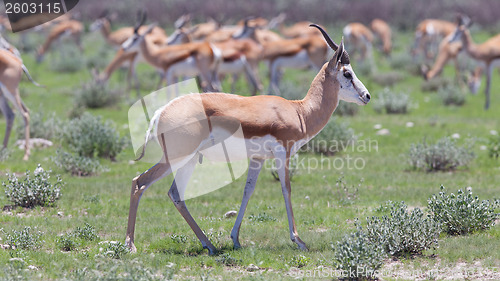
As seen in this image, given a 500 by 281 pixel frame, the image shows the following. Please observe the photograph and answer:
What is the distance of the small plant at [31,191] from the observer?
8.27 meters

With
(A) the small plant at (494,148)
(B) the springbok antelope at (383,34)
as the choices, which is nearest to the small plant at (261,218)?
(A) the small plant at (494,148)

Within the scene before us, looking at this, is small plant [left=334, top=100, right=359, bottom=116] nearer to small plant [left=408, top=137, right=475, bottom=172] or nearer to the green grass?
the green grass

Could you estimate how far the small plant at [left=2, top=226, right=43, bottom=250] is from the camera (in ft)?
21.8

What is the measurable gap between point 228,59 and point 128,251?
1270cm

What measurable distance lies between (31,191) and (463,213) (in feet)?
18.2

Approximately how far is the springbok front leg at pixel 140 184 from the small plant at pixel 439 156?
5.98m

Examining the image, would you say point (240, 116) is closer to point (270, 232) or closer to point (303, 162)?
point (270, 232)

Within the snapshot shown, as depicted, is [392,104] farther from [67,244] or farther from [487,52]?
[67,244]

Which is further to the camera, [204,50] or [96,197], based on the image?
[204,50]

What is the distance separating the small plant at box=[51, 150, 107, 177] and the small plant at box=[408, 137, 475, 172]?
562 cm

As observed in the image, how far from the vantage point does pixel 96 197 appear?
8.93 meters

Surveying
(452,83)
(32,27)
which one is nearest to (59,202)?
(452,83)

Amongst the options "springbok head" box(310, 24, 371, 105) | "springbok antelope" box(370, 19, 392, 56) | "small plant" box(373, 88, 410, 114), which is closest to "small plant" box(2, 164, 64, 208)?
"springbok head" box(310, 24, 371, 105)

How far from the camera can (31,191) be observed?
827cm
